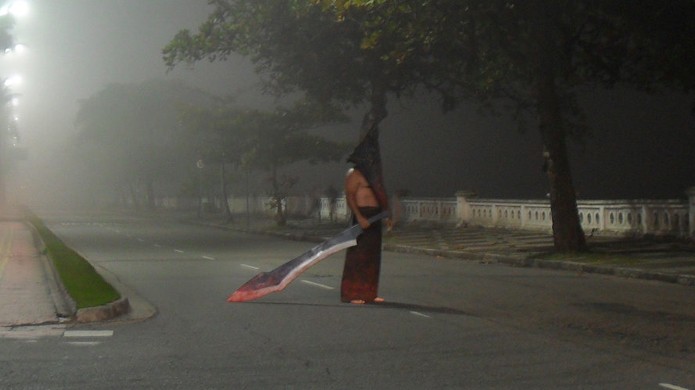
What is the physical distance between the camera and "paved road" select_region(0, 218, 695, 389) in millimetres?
8055

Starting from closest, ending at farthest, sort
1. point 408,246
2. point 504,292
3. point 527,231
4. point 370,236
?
1. point 370,236
2. point 504,292
3. point 408,246
4. point 527,231

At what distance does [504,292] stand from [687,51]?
7.89m

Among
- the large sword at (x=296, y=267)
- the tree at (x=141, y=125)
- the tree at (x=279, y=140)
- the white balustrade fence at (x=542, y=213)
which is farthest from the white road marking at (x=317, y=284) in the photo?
the tree at (x=141, y=125)

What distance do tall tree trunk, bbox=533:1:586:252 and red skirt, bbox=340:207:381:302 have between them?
33.1 feet

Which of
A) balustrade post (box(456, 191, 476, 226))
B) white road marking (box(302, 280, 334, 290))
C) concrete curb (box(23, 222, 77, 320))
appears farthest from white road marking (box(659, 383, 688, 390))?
balustrade post (box(456, 191, 476, 226))

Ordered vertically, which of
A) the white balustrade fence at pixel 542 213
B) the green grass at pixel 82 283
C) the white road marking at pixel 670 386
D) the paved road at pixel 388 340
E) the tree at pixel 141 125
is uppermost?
the tree at pixel 141 125

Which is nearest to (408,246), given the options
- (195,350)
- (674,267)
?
(674,267)

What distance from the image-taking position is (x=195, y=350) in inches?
372

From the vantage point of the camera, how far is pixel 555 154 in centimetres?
2247

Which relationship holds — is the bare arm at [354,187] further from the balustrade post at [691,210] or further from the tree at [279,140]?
the tree at [279,140]

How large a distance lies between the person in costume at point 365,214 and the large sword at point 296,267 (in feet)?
0.44

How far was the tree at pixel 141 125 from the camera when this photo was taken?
8444 cm

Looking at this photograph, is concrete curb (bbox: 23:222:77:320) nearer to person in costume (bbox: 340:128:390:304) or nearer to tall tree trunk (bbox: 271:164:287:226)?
person in costume (bbox: 340:128:390:304)

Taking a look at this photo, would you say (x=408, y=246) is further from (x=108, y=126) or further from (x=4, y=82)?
(x=108, y=126)
